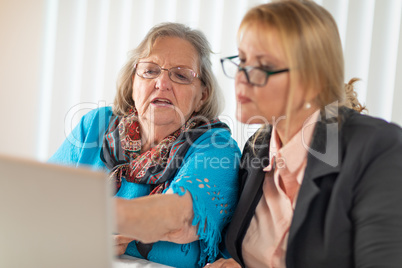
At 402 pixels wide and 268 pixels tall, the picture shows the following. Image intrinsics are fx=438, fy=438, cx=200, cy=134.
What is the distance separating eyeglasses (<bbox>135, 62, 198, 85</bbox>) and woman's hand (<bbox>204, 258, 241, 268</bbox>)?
2.23 ft

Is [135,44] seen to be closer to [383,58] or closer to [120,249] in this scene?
[383,58]

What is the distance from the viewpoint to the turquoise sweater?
132 centimetres

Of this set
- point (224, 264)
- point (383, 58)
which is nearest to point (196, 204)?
point (224, 264)

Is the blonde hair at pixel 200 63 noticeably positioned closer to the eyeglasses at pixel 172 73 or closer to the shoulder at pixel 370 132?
the eyeglasses at pixel 172 73

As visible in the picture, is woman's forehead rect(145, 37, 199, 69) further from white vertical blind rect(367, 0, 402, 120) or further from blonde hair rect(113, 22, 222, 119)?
white vertical blind rect(367, 0, 402, 120)

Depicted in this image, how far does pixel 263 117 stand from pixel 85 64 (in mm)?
2050

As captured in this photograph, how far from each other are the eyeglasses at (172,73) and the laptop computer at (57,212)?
1.00 meters

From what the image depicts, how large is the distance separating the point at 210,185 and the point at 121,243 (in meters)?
0.37

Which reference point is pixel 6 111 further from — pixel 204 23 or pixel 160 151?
pixel 160 151

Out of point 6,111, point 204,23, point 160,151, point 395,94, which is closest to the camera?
point 160,151

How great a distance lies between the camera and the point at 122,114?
187 centimetres

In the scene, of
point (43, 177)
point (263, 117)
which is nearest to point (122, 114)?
point (263, 117)

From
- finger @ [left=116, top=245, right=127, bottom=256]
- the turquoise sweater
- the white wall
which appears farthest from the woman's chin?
the white wall

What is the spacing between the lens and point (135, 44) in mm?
2824
